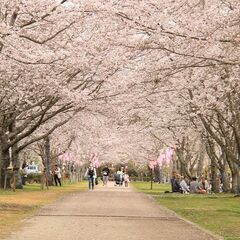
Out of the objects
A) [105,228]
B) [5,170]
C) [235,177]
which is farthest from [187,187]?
[105,228]

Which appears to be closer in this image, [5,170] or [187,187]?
[5,170]

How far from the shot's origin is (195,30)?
38.5ft

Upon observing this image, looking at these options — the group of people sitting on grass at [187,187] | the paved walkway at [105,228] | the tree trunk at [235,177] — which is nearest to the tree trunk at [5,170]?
the group of people sitting on grass at [187,187]

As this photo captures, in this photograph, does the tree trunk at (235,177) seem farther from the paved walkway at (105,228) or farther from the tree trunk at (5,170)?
the paved walkway at (105,228)

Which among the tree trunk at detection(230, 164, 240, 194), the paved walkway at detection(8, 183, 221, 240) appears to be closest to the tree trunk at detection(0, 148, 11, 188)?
the tree trunk at detection(230, 164, 240, 194)

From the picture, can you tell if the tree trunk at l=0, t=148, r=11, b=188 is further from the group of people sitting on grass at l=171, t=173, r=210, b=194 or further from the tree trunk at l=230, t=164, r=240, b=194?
the tree trunk at l=230, t=164, r=240, b=194

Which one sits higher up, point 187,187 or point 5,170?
point 5,170

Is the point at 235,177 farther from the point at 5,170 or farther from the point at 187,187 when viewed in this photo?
the point at 5,170

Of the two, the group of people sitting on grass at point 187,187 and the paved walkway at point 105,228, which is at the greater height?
the group of people sitting on grass at point 187,187

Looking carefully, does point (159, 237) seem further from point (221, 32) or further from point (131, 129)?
point (131, 129)

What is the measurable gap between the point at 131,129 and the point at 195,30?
3258 cm

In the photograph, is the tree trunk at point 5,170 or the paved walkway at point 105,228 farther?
the tree trunk at point 5,170

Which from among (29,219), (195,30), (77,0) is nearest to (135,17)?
(195,30)

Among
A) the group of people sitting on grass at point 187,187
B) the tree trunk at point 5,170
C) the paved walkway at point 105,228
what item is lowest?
the paved walkway at point 105,228
